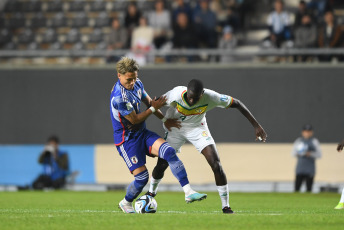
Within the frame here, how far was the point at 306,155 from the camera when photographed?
1872 centimetres

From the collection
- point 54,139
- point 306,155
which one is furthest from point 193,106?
point 54,139

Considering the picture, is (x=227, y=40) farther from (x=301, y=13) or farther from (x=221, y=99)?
(x=221, y=99)

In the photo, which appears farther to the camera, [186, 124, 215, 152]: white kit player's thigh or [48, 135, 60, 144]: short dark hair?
[48, 135, 60, 144]: short dark hair

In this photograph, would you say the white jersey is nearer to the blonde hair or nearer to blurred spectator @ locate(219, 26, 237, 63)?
the blonde hair

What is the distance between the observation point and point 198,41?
20.9 meters

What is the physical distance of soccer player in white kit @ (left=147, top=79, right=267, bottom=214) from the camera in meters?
9.91

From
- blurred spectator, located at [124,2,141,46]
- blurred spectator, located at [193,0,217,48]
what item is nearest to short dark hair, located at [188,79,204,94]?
blurred spectator, located at [193,0,217,48]

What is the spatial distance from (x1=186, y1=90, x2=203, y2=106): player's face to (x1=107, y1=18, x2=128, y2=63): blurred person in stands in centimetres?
1140

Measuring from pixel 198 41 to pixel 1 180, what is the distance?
7.39 m

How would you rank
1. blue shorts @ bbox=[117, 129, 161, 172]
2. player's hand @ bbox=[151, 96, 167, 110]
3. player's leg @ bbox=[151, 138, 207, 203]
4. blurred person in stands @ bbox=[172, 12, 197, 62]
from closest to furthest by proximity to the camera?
1. player's leg @ bbox=[151, 138, 207, 203]
2. player's hand @ bbox=[151, 96, 167, 110]
3. blue shorts @ bbox=[117, 129, 161, 172]
4. blurred person in stands @ bbox=[172, 12, 197, 62]

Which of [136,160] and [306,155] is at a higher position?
[136,160]

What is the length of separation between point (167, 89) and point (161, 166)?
10.6 meters

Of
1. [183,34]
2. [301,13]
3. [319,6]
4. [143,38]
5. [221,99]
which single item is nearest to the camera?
[221,99]

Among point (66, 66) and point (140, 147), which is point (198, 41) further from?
point (140, 147)
